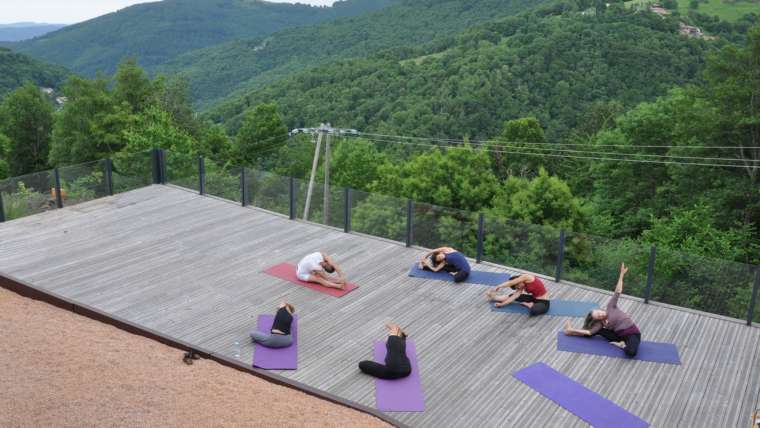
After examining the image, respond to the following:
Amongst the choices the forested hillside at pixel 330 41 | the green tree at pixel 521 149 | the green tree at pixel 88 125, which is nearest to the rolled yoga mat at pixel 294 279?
the green tree at pixel 521 149

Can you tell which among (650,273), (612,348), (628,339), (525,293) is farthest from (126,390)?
(650,273)

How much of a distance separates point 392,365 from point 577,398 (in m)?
2.89

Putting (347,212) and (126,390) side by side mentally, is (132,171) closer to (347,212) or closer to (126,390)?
(347,212)

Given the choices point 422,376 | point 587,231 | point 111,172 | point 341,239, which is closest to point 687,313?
point 422,376

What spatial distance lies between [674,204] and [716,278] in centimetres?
2596

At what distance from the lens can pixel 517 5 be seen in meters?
122

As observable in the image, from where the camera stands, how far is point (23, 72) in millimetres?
100250

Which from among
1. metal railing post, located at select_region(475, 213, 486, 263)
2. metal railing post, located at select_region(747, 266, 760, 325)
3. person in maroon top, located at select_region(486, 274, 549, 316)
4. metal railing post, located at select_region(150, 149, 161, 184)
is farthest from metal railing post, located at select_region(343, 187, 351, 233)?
metal railing post, located at select_region(747, 266, 760, 325)

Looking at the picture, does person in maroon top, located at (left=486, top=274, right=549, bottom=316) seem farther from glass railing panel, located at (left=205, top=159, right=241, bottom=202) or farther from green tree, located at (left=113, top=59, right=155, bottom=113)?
green tree, located at (left=113, top=59, right=155, bottom=113)

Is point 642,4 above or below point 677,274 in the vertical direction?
above

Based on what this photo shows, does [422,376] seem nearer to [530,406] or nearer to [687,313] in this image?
[530,406]

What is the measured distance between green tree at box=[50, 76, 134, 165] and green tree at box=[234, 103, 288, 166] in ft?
36.4

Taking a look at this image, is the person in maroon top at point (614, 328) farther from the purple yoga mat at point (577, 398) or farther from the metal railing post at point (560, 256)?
the metal railing post at point (560, 256)

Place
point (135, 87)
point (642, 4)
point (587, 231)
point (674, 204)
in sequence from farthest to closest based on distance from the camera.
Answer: point (642, 4) < point (135, 87) < point (674, 204) < point (587, 231)
